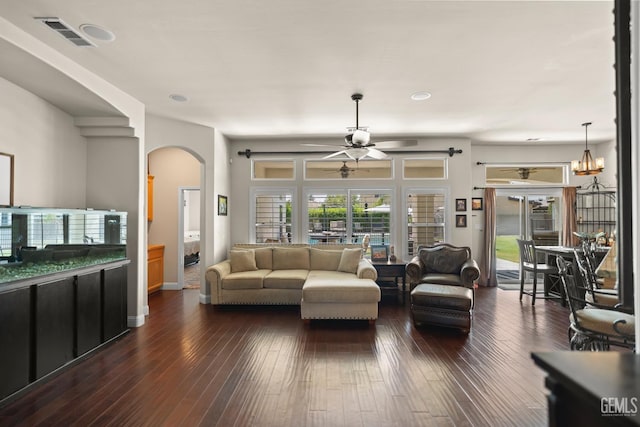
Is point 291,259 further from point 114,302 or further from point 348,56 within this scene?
point 348,56

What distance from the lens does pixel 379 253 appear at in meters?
5.88

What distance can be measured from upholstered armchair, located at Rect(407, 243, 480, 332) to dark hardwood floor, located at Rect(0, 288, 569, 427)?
209 mm

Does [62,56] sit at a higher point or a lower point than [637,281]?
higher

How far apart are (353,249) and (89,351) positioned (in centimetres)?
386

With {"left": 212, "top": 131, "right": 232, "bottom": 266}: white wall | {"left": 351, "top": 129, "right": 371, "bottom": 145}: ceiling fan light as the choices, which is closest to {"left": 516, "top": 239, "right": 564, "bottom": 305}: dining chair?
{"left": 351, "top": 129, "right": 371, "bottom": 145}: ceiling fan light

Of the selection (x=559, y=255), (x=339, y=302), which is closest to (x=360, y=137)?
(x=339, y=302)

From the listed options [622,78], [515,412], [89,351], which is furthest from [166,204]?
[622,78]

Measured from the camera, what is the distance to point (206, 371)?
3004 mm

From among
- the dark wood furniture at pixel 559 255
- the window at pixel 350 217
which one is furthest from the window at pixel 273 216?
the dark wood furniture at pixel 559 255

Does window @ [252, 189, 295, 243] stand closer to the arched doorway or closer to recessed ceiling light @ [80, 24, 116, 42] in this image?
the arched doorway

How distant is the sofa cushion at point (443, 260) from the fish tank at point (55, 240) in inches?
179

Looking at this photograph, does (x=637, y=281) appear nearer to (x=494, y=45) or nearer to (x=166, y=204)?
(x=494, y=45)

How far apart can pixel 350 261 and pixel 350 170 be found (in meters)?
1.97

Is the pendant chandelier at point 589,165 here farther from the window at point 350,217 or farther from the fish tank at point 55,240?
the fish tank at point 55,240
